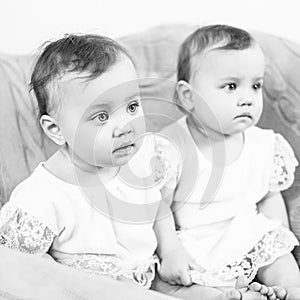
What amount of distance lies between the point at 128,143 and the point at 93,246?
0.18 metres

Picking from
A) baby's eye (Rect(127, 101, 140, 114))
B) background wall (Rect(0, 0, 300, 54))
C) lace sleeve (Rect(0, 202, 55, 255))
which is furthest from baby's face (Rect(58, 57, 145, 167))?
background wall (Rect(0, 0, 300, 54))

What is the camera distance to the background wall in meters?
1.97

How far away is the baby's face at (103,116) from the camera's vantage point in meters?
1.23

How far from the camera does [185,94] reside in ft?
4.85

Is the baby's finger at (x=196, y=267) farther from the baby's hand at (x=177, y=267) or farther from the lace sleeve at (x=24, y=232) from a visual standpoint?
the lace sleeve at (x=24, y=232)

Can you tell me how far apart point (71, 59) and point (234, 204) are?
43cm

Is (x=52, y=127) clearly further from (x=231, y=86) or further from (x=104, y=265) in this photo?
(x=231, y=86)

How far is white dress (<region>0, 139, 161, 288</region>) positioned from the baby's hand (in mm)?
24

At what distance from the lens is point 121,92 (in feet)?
4.09

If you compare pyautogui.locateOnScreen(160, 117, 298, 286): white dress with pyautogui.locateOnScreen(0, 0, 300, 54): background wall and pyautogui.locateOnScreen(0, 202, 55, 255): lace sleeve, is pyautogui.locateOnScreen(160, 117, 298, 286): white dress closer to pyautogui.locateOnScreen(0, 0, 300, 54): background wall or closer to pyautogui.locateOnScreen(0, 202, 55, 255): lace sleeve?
pyautogui.locateOnScreen(0, 202, 55, 255): lace sleeve

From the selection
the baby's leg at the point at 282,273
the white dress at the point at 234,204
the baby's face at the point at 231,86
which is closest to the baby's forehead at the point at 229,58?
the baby's face at the point at 231,86

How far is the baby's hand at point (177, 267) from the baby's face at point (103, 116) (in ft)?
0.68

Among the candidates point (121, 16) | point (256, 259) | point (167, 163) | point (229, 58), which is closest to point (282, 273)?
point (256, 259)

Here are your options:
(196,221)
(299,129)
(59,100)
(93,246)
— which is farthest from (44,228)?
(299,129)
